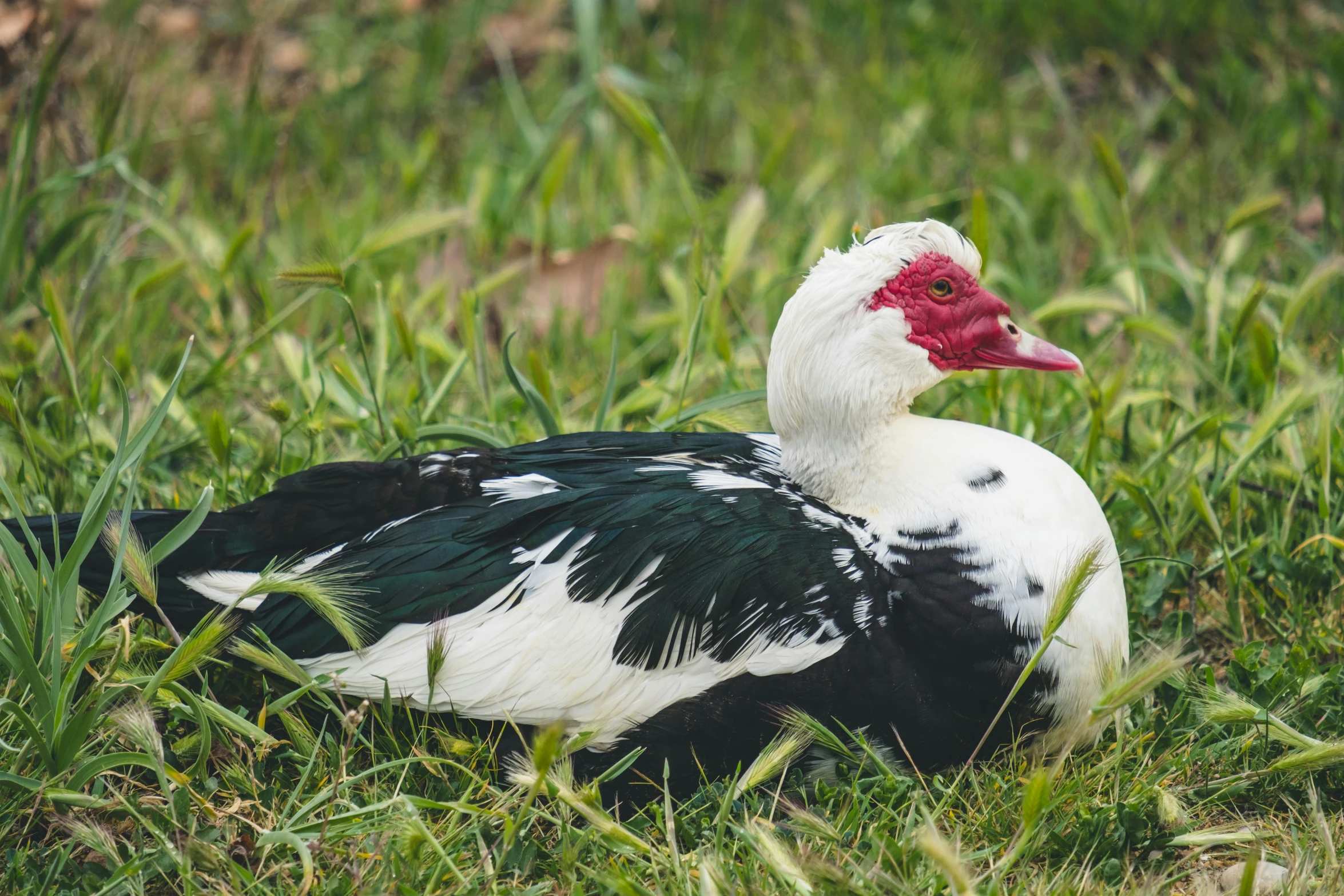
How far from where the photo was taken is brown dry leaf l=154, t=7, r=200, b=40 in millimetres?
5164

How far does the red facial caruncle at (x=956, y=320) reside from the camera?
2.18 meters

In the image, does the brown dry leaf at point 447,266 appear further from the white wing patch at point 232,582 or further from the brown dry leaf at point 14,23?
the white wing patch at point 232,582

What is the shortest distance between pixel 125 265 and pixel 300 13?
79.8 inches

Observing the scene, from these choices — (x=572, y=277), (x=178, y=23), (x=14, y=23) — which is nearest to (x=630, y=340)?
(x=572, y=277)

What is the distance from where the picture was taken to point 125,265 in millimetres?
3932

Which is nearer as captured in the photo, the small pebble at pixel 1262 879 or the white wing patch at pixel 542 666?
the small pebble at pixel 1262 879

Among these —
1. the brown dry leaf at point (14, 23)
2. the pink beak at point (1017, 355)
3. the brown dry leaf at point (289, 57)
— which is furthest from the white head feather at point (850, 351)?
the brown dry leaf at point (289, 57)

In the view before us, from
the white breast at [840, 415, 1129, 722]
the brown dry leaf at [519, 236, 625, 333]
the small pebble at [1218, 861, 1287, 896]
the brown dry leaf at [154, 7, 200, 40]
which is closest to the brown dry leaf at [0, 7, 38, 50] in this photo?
the brown dry leaf at [154, 7, 200, 40]

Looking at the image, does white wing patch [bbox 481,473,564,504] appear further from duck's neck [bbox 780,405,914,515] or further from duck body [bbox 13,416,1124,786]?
duck's neck [bbox 780,405,914,515]

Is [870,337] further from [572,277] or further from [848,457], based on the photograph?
[572,277]

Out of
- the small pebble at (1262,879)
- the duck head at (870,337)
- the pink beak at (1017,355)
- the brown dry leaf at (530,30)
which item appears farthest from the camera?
the brown dry leaf at (530,30)

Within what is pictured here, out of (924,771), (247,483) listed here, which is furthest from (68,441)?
(924,771)

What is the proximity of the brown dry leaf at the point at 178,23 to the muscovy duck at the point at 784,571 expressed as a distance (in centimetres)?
353

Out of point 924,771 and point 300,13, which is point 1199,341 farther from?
point 300,13
